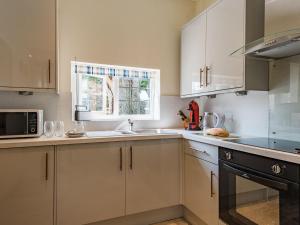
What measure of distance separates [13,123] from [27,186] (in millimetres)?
524

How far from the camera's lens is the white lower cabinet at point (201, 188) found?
69.1 inches

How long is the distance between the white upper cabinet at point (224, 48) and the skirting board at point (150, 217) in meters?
1.30

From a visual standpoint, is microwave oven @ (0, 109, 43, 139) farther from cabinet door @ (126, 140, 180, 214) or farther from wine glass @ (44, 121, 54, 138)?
cabinet door @ (126, 140, 180, 214)

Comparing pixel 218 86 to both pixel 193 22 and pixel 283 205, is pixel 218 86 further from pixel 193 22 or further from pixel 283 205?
pixel 283 205

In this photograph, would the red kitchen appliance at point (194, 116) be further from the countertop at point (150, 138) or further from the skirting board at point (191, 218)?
the skirting board at point (191, 218)

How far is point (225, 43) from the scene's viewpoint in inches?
76.1

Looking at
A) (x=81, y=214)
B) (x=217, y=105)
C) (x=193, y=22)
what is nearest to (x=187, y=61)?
(x=193, y=22)

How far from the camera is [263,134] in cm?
192

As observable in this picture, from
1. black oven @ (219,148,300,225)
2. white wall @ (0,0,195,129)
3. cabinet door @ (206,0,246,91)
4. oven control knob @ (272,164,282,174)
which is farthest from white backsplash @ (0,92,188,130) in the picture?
oven control knob @ (272,164,282,174)

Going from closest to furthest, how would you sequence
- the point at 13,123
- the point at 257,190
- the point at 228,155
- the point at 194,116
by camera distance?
the point at 257,190 < the point at 228,155 < the point at 13,123 < the point at 194,116

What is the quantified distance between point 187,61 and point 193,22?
17.2 inches

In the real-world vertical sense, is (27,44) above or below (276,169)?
above

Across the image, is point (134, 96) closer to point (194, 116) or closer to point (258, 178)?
point (194, 116)

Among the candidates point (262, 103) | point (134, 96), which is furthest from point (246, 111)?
point (134, 96)
